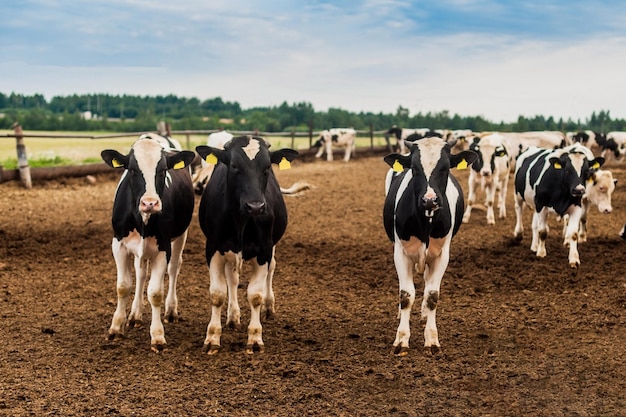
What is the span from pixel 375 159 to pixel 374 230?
2017 centimetres

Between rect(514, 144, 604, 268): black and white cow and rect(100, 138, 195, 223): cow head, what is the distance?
6003mm

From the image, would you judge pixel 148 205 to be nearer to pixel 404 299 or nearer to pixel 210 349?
pixel 210 349

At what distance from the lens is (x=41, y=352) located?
672 cm

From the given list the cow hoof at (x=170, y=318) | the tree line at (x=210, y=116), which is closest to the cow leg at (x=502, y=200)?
the cow hoof at (x=170, y=318)

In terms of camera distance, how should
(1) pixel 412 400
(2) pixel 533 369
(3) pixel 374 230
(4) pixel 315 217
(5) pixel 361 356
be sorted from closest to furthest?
(1) pixel 412 400
(2) pixel 533 369
(5) pixel 361 356
(3) pixel 374 230
(4) pixel 315 217

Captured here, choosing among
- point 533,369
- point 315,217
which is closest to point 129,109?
point 315,217

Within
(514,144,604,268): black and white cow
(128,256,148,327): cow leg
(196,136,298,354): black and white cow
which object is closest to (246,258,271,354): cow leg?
(196,136,298,354): black and white cow

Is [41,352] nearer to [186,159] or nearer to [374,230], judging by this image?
[186,159]

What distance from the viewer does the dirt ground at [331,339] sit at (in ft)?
18.2

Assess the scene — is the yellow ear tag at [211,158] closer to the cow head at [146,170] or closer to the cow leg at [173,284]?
the cow head at [146,170]

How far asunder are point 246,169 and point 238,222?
1.71 ft

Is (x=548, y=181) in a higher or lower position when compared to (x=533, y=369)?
higher

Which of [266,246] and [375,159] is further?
[375,159]

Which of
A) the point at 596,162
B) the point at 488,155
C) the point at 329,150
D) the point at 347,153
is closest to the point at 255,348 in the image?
the point at 596,162
